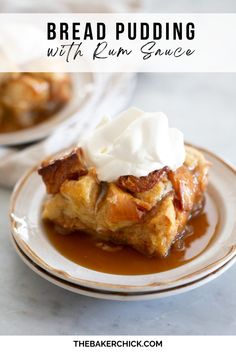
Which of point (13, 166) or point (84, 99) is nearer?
point (13, 166)

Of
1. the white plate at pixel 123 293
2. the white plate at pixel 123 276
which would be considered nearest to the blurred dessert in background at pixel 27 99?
the white plate at pixel 123 276

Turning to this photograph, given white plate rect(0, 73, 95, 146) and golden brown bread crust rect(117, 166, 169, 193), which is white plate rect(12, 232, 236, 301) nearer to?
golden brown bread crust rect(117, 166, 169, 193)

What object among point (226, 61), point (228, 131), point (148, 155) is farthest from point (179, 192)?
point (226, 61)

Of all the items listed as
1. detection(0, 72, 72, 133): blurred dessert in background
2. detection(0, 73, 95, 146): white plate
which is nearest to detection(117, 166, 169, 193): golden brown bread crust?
detection(0, 73, 95, 146): white plate

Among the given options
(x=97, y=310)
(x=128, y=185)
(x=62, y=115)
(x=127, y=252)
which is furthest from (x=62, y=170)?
(x=62, y=115)

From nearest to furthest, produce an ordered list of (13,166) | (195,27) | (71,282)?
(71,282)
(13,166)
(195,27)

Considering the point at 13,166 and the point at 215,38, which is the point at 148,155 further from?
the point at 215,38
